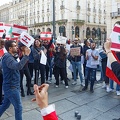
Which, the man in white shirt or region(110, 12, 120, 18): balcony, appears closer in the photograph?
the man in white shirt

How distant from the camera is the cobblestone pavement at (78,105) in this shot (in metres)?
4.54

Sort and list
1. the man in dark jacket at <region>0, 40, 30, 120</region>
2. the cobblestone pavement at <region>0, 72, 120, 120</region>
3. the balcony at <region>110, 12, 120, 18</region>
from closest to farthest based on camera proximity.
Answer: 1. the man in dark jacket at <region>0, 40, 30, 120</region>
2. the cobblestone pavement at <region>0, 72, 120, 120</region>
3. the balcony at <region>110, 12, 120, 18</region>

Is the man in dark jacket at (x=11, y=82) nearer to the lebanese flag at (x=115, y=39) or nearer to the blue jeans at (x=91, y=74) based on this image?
the lebanese flag at (x=115, y=39)

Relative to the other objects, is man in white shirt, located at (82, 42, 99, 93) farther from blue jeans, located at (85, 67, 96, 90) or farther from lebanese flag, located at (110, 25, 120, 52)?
lebanese flag, located at (110, 25, 120, 52)

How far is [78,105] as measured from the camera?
521 centimetres

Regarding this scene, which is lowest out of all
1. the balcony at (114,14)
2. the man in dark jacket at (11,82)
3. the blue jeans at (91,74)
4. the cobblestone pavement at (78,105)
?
the cobblestone pavement at (78,105)

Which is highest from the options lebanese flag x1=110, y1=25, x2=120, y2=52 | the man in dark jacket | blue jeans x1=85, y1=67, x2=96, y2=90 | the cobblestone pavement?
lebanese flag x1=110, y1=25, x2=120, y2=52

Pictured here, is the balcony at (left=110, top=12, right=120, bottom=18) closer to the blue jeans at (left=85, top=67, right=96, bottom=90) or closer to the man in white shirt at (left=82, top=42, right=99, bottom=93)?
the man in white shirt at (left=82, top=42, right=99, bottom=93)

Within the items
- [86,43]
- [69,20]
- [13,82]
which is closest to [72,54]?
[86,43]

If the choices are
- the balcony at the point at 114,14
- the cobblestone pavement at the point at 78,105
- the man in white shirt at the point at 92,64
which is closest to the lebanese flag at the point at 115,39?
the cobblestone pavement at the point at 78,105

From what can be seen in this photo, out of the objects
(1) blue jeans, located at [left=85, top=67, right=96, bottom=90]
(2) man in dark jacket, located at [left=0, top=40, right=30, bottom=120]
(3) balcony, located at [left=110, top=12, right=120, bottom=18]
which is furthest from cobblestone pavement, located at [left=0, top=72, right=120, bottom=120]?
(3) balcony, located at [left=110, top=12, right=120, bottom=18]

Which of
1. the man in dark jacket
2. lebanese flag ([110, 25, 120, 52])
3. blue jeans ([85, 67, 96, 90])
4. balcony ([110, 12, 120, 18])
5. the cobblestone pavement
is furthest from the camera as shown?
balcony ([110, 12, 120, 18])

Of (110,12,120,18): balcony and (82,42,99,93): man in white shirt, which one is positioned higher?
(110,12,120,18): balcony

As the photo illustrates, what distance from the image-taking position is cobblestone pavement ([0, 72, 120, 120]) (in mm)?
4539
